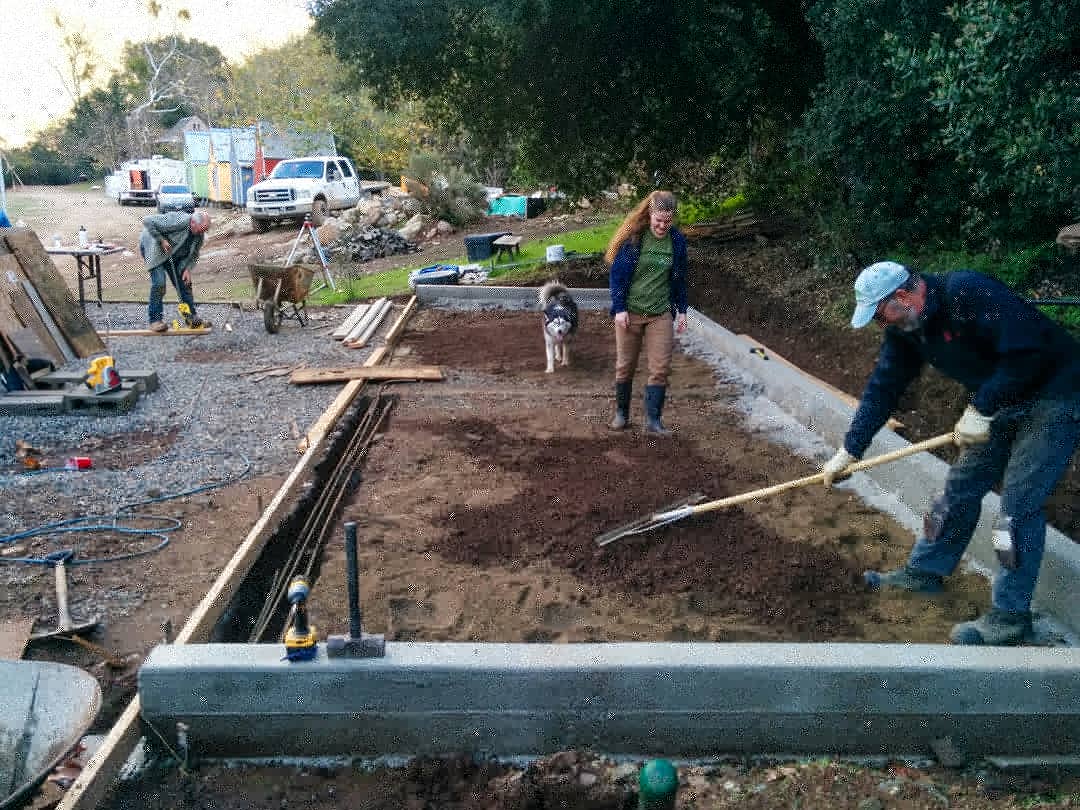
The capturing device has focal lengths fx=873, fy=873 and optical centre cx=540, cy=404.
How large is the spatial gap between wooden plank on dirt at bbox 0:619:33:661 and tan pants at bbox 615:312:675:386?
451 cm

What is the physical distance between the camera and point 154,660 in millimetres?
3504

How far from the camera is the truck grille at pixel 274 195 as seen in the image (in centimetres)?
2627

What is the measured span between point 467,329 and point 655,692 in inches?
349

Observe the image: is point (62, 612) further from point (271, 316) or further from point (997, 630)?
point (271, 316)

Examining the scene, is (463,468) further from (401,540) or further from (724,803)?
(724,803)

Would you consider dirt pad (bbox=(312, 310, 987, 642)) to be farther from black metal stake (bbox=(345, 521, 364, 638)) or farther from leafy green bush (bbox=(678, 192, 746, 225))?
leafy green bush (bbox=(678, 192, 746, 225))

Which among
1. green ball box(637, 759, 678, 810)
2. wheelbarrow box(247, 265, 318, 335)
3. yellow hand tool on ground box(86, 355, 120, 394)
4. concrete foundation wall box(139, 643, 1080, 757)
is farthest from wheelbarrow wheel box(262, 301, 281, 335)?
green ball box(637, 759, 678, 810)

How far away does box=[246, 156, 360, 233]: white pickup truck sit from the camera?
2628cm

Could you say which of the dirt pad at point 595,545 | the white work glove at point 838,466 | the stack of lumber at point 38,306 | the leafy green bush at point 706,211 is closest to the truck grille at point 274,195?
the leafy green bush at point 706,211

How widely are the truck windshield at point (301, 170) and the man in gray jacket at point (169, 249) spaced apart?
16691mm

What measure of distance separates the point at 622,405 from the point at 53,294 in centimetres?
724

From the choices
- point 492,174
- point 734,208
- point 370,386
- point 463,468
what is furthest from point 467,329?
point 492,174

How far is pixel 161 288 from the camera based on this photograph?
38.8 ft

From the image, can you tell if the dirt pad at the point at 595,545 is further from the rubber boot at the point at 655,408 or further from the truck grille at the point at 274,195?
the truck grille at the point at 274,195
